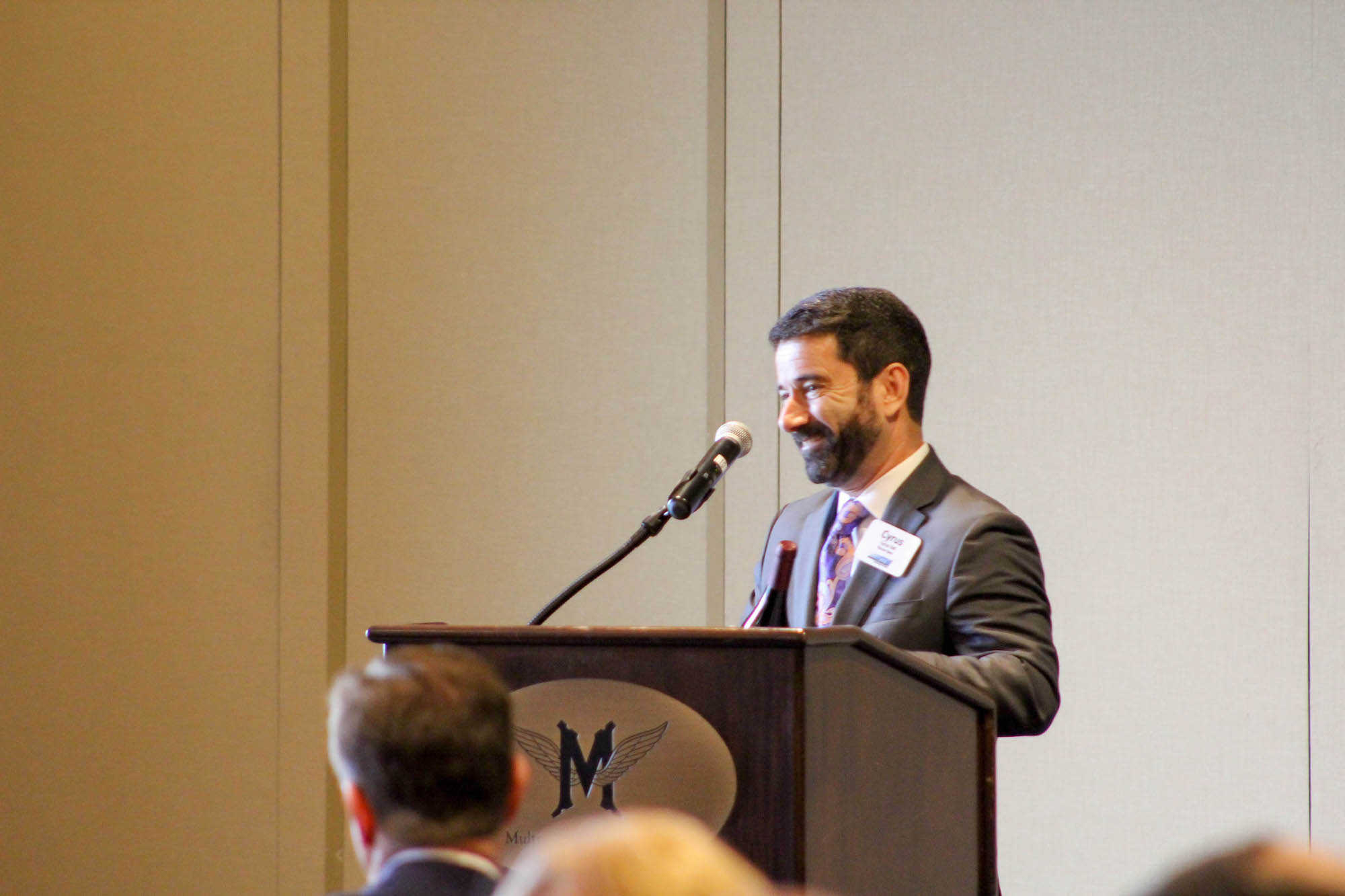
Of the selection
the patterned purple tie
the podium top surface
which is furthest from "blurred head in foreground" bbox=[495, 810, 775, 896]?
the patterned purple tie

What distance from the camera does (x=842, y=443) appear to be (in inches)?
117

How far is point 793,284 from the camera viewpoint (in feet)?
15.5

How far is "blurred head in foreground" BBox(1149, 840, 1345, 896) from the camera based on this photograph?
0.77 metres

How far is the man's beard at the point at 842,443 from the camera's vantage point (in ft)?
9.71

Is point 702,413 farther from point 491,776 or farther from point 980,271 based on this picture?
point 491,776

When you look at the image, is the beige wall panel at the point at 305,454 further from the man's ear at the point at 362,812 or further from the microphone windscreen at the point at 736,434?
the man's ear at the point at 362,812

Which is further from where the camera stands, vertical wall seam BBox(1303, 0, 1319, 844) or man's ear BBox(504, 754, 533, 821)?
vertical wall seam BBox(1303, 0, 1319, 844)

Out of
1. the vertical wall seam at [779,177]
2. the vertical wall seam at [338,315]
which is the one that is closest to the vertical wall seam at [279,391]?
the vertical wall seam at [338,315]

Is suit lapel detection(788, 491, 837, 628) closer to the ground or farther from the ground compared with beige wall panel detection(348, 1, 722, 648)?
closer to the ground

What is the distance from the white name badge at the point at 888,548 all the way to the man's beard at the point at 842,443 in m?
0.14

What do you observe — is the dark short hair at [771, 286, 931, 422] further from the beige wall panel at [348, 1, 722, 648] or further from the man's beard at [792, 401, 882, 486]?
the beige wall panel at [348, 1, 722, 648]

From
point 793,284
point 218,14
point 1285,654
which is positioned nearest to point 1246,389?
point 1285,654

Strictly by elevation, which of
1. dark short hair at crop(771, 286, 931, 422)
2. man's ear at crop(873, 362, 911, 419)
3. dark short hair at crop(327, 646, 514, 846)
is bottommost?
dark short hair at crop(327, 646, 514, 846)

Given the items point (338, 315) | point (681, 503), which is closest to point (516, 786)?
point (681, 503)
